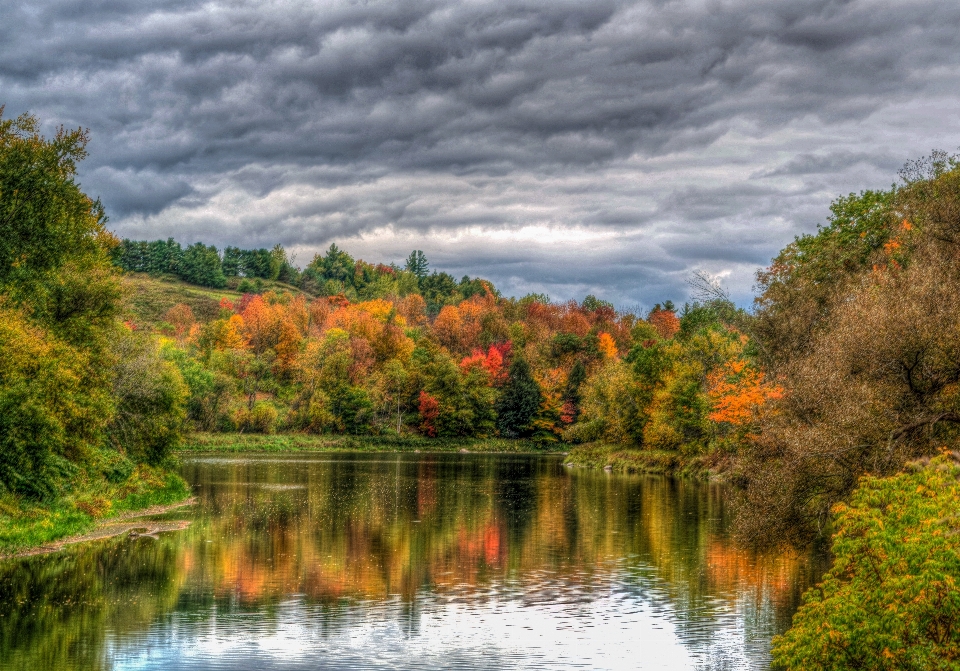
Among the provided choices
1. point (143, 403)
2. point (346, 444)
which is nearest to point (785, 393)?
point (143, 403)

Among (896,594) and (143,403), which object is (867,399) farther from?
(143,403)

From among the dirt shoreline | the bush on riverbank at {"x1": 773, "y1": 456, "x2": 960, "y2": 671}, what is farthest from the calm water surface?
the bush on riverbank at {"x1": 773, "y1": 456, "x2": 960, "y2": 671}

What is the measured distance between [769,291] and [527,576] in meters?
16.4

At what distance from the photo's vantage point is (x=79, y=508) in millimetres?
38625

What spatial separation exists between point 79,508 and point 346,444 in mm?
79648

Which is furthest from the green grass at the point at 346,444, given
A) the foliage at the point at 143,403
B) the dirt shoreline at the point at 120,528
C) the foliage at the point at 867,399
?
the foliage at the point at 867,399

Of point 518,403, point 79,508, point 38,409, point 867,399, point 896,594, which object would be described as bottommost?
point 79,508

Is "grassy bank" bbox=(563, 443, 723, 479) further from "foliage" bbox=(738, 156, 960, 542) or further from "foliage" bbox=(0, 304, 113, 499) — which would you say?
"foliage" bbox=(0, 304, 113, 499)

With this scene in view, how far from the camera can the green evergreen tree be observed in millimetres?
126625

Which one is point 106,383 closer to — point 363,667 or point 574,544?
point 574,544

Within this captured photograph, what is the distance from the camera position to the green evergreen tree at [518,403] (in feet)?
415

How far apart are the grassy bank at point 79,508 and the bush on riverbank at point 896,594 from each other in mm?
26481

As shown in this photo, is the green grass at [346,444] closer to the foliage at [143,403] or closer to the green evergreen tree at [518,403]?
the green evergreen tree at [518,403]

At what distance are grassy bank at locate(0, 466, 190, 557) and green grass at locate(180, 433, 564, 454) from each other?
49925mm
